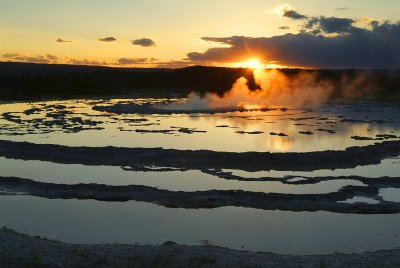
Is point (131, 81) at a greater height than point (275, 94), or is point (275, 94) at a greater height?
point (131, 81)

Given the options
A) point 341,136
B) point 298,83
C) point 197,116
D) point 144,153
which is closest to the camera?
point 144,153

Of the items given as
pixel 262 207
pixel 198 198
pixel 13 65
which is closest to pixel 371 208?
pixel 262 207

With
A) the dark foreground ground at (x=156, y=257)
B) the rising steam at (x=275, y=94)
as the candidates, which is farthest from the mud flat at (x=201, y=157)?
the rising steam at (x=275, y=94)

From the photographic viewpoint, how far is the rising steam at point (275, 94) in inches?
2517

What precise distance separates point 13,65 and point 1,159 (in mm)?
184900

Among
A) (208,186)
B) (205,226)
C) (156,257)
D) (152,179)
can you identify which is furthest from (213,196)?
(156,257)

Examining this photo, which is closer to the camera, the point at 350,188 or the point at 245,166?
the point at 350,188

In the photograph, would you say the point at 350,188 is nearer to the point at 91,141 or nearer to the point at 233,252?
the point at 233,252

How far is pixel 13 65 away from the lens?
19788 cm

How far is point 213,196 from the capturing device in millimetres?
19969

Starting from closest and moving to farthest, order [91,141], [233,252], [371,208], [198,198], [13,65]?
1. [233,252]
2. [371,208]
3. [198,198]
4. [91,141]
5. [13,65]

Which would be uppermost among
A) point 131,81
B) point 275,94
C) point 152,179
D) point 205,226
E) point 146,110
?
point 131,81

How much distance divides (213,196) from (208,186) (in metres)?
2.06

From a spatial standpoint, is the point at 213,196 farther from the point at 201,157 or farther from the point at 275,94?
the point at 275,94
